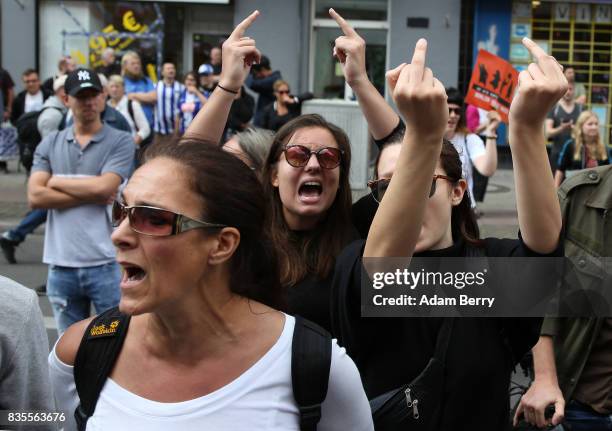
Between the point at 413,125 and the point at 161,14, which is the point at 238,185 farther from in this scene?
the point at 161,14

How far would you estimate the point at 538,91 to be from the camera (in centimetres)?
225

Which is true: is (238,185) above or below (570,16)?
below

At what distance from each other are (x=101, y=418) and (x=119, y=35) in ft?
57.1

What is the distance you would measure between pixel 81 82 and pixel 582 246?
334 cm

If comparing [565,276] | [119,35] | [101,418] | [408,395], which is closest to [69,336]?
[101,418]

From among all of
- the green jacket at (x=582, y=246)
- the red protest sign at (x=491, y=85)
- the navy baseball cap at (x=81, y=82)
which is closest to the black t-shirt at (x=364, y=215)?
the green jacket at (x=582, y=246)

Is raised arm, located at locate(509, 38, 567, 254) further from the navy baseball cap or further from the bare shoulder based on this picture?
the navy baseball cap

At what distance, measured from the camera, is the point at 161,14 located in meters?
18.8

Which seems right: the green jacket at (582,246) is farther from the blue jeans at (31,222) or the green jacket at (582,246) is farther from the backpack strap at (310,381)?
the blue jeans at (31,222)

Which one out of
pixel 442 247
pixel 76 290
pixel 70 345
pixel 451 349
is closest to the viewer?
pixel 70 345

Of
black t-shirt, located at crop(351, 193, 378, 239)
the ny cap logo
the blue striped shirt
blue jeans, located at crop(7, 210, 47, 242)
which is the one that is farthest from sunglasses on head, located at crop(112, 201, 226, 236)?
the blue striped shirt

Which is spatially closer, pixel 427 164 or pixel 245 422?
pixel 245 422

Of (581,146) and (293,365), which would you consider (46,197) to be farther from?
(581,146)

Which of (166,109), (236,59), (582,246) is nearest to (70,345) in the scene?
(236,59)
